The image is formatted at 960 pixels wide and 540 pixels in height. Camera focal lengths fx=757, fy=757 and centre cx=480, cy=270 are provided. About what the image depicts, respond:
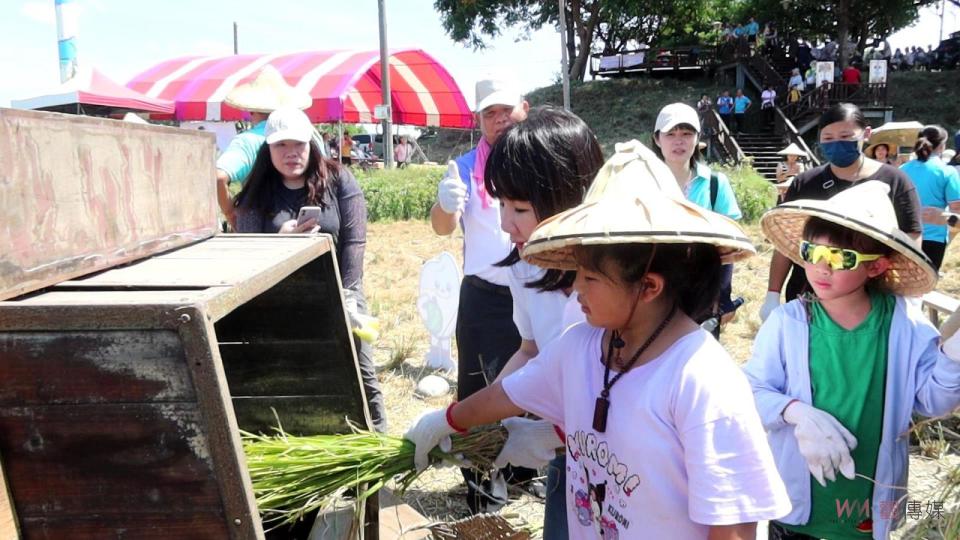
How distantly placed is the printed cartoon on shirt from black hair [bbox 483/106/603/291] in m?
0.48

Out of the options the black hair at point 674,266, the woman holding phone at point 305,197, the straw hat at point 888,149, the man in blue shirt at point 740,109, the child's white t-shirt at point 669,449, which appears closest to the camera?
the child's white t-shirt at point 669,449

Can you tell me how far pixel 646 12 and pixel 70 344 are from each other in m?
33.3

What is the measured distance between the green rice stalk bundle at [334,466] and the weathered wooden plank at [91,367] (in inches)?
31.6

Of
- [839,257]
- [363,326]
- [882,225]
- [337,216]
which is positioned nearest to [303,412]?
[363,326]

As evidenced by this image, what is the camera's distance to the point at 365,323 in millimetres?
2906

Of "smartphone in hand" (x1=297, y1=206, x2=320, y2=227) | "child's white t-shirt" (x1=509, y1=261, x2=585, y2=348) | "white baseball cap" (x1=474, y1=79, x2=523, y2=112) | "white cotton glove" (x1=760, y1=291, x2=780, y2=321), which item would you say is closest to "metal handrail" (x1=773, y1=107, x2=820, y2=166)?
"white cotton glove" (x1=760, y1=291, x2=780, y2=321)

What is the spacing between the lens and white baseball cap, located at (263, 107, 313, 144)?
3145 mm

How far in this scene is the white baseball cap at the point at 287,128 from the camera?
314cm

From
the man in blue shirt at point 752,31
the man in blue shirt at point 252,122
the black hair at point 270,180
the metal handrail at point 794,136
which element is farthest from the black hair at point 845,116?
the man in blue shirt at point 752,31

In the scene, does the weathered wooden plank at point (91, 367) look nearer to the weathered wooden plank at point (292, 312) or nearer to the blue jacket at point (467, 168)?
A: the weathered wooden plank at point (292, 312)

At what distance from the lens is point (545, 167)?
179cm

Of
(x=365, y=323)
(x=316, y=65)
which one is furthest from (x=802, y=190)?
(x=316, y=65)

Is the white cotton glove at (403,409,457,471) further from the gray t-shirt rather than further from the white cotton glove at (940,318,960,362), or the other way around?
the gray t-shirt

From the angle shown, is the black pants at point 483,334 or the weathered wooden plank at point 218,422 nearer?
the weathered wooden plank at point 218,422
